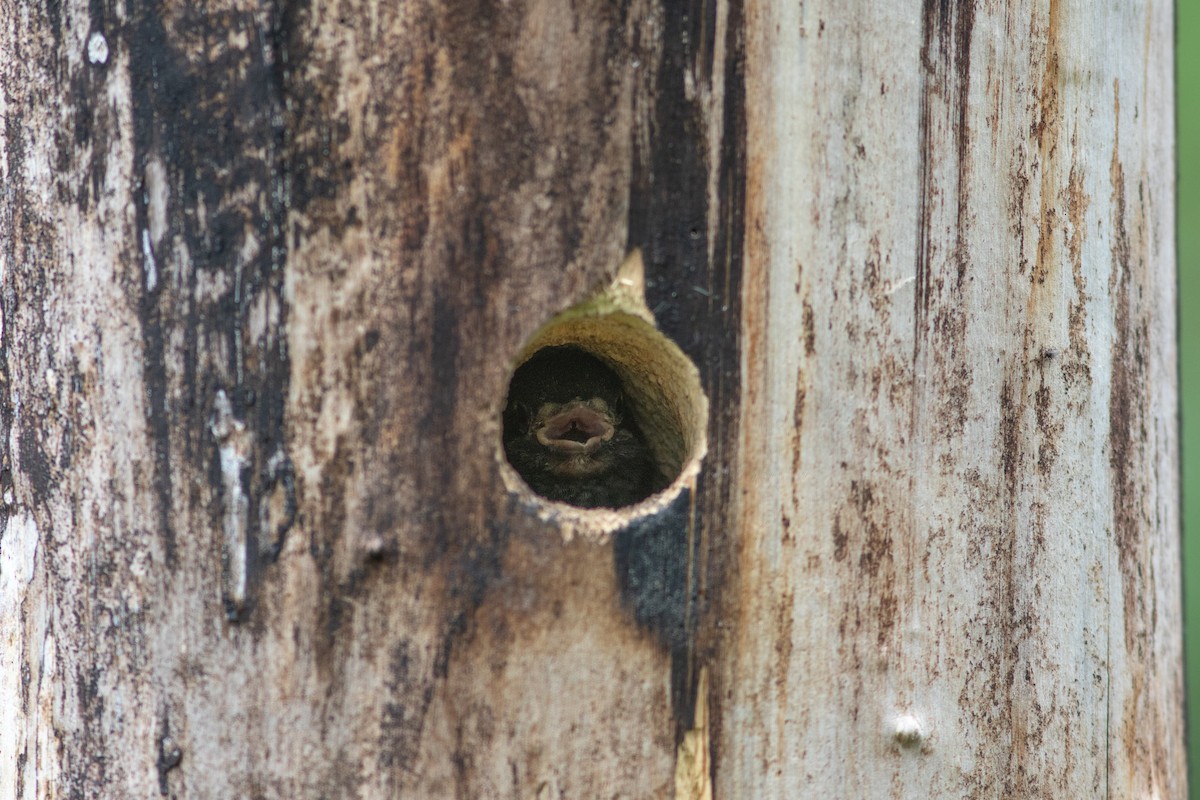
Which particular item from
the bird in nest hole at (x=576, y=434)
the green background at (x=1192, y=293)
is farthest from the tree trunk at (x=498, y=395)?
the green background at (x=1192, y=293)

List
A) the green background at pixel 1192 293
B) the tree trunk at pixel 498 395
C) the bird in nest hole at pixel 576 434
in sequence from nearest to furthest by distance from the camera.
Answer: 1. the tree trunk at pixel 498 395
2. the bird in nest hole at pixel 576 434
3. the green background at pixel 1192 293

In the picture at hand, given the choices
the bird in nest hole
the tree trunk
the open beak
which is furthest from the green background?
the tree trunk

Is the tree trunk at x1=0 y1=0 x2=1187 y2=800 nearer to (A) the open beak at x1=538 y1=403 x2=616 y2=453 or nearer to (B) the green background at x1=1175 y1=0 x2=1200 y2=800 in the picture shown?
(A) the open beak at x1=538 y1=403 x2=616 y2=453

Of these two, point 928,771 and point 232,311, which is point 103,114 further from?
point 928,771

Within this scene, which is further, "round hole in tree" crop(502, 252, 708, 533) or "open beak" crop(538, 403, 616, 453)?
"open beak" crop(538, 403, 616, 453)

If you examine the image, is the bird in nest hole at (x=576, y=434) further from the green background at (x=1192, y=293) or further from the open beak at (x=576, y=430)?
the green background at (x=1192, y=293)

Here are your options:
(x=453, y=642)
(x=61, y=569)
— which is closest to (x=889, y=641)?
(x=453, y=642)

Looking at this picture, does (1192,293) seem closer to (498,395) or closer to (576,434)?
(576,434)
